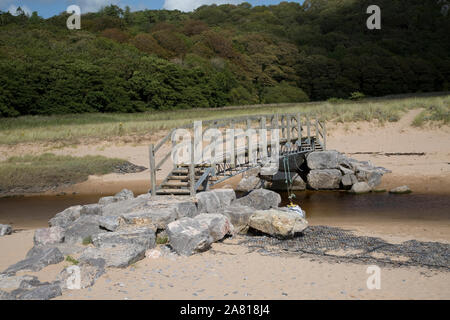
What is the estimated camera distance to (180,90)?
49.3 m

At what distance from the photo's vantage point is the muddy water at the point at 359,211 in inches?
424

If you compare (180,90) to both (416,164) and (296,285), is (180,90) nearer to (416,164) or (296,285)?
(416,164)

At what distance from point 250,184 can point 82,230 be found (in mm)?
9782

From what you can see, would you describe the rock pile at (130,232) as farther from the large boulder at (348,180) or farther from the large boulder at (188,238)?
the large boulder at (348,180)

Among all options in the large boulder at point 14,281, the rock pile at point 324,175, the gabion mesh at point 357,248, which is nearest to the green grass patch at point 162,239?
the gabion mesh at point 357,248

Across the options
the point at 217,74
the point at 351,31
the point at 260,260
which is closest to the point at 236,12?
the point at 351,31

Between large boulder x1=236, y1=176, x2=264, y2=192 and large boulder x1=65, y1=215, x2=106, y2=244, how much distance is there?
939 centimetres

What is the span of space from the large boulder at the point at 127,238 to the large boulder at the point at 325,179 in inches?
401

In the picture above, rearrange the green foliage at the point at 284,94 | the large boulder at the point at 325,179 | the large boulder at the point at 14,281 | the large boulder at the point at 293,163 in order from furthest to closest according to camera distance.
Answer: the green foliage at the point at 284,94 → the large boulder at the point at 293,163 → the large boulder at the point at 325,179 → the large boulder at the point at 14,281

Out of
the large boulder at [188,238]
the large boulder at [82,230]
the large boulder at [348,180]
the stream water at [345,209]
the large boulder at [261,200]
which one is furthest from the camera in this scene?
the large boulder at [348,180]

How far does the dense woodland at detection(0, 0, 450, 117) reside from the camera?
43.3 metres

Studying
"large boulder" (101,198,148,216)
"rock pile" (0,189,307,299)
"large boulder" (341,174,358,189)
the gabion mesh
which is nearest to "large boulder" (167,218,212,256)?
"rock pile" (0,189,307,299)

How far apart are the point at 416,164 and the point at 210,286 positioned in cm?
1450
